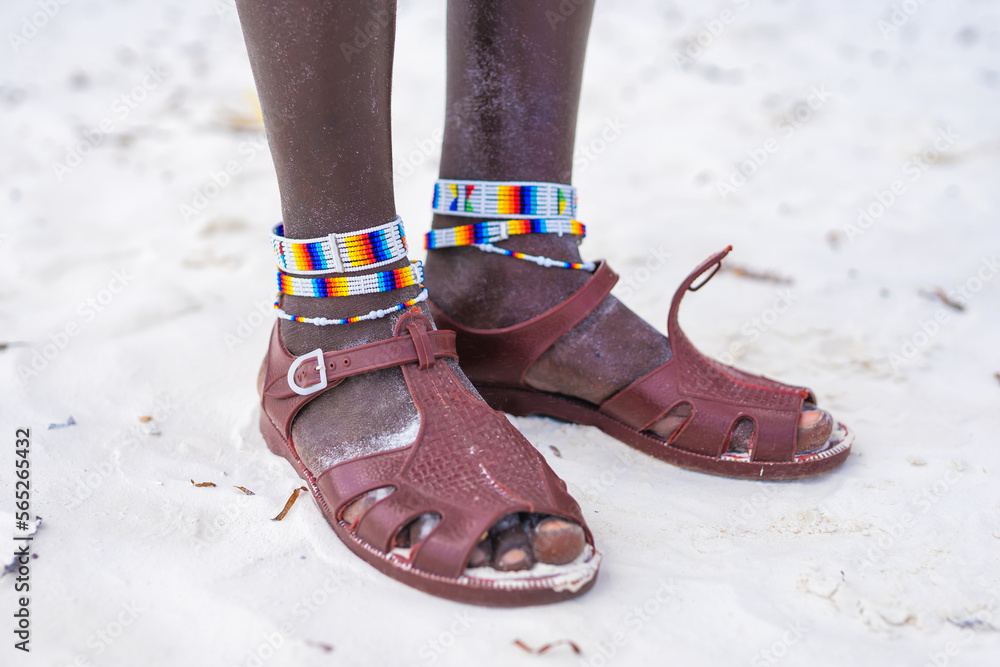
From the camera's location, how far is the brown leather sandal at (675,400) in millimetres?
1258

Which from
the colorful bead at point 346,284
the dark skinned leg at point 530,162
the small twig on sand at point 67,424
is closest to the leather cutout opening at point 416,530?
the colorful bead at point 346,284

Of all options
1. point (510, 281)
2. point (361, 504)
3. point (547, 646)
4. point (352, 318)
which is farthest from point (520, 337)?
point (547, 646)

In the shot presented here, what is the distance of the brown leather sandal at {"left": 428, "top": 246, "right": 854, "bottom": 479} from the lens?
126 centimetres

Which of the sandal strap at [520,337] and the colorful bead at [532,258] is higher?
the colorful bead at [532,258]

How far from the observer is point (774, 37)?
3.96 m

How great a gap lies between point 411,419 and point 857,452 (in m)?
0.83

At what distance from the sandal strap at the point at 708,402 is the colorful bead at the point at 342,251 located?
0.50 m

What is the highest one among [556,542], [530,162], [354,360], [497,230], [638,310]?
[530,162]

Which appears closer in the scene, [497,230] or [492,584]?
[492,584]

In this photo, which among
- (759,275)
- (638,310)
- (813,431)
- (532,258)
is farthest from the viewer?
(759,275)

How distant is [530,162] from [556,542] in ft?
2.34

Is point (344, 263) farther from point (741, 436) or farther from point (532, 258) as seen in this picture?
point (741, 436)

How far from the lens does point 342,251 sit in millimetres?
1106

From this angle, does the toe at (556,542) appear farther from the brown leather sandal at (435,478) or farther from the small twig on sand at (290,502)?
the small twig on sand at (290,502)
